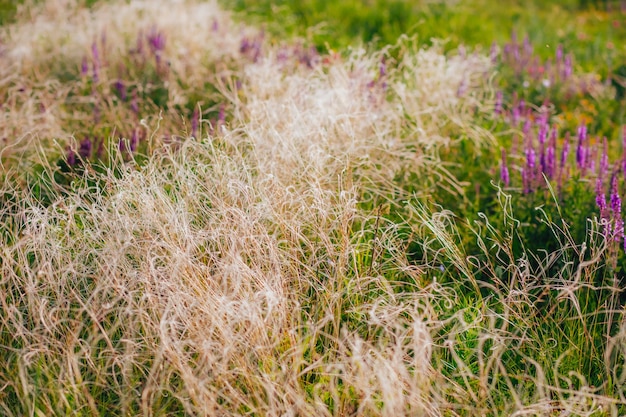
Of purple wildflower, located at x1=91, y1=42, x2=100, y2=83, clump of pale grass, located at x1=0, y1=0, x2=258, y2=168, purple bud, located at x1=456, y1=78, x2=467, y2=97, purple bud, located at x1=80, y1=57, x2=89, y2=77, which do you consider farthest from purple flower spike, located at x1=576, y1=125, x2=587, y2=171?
purple bud, located at x1=80, y1=57, x2=89, y2=77

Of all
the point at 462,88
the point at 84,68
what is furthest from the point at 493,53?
the point at 84,68

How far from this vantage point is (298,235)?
2.53 metres

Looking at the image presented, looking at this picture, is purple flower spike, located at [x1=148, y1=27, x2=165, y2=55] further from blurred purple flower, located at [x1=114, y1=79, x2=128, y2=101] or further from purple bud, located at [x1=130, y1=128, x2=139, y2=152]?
purple bud, located at [x1=130, y1=128, x2=139, y2=152]

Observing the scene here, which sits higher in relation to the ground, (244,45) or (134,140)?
(244,45)

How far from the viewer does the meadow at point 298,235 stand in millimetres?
2057

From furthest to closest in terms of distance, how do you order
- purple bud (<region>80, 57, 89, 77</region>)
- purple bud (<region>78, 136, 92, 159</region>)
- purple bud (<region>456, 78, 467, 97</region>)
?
purple bud (<region>80, 57, 89, 77</region>), purple bud (<region>456, 78, 467, 97</region>), purple bud (<region>78, 136, 92, 159</region>)

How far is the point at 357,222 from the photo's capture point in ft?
9.87

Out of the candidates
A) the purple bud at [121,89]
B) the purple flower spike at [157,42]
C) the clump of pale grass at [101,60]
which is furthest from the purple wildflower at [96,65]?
the purple flower spike at [157,42]

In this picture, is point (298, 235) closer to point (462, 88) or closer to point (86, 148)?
point (86, 148)

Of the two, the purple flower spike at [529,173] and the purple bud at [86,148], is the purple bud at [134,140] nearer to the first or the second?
the purple bud at [86,148]

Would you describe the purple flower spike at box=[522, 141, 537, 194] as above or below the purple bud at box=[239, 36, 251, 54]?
below

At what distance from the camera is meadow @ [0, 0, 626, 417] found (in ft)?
6.75

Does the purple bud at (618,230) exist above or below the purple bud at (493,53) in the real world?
below

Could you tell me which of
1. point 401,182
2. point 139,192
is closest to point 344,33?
point 401,182
